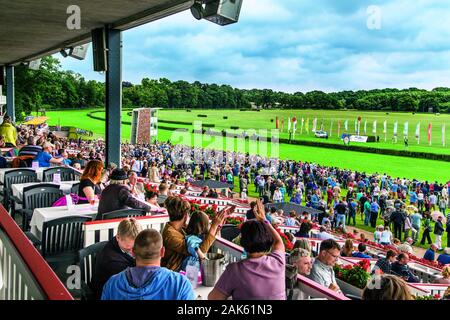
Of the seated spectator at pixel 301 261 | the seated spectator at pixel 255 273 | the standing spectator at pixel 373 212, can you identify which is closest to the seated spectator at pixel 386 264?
the seated spectator at pixel 301 261

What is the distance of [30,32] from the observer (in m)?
12.3

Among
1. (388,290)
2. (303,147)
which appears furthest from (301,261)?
(303,147)

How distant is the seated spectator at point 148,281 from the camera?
7.91 ft

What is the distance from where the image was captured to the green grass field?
5081cm

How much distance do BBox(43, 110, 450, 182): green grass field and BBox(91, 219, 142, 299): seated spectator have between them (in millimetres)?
45691

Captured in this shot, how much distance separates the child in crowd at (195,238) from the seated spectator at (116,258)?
47 cm

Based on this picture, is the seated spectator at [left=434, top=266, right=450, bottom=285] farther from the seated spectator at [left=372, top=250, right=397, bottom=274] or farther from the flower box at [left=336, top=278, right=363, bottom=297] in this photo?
the flower box at [left=336, top=278, right=363, bottom=297]

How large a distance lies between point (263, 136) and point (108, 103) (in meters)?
67.0

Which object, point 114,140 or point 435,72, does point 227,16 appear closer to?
point 114,140

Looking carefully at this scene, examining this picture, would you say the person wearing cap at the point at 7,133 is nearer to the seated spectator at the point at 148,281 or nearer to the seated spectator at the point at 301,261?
the seated spectator at the point at 301,261

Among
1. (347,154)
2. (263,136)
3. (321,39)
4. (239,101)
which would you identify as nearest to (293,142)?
(263,136)

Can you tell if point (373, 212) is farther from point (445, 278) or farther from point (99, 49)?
point (99, 49)

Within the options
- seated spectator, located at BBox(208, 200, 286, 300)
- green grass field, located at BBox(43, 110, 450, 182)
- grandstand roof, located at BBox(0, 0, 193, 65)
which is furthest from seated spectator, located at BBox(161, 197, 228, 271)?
green grass field, located at BBox(43, 110, 450, 182)

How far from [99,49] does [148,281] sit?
8.66m
